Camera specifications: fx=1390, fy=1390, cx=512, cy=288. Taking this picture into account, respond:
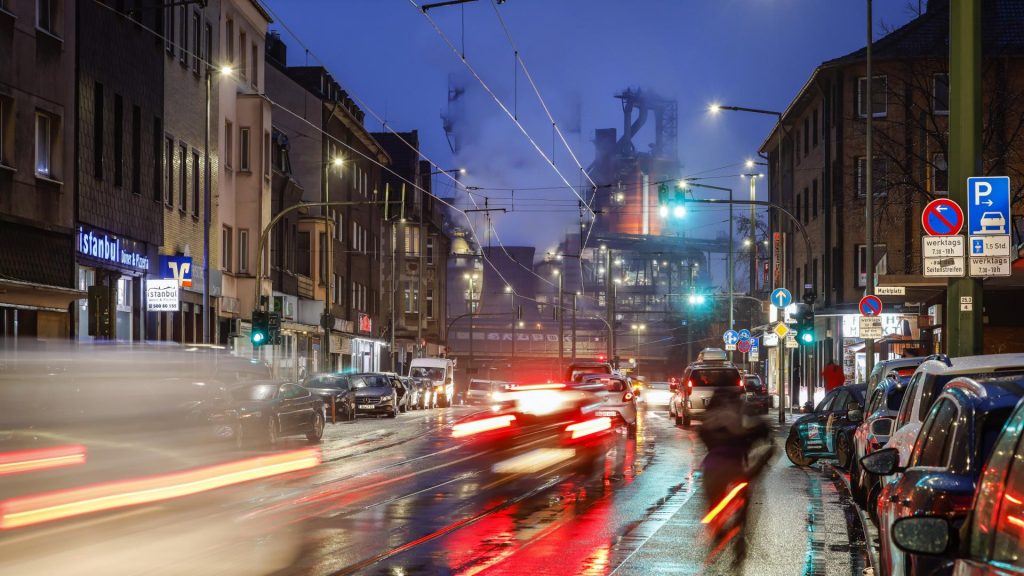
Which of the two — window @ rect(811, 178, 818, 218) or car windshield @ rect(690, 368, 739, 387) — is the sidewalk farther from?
window @ rect(811, 178, 818, 218)

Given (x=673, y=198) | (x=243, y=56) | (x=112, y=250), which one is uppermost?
(x=243, y=56)

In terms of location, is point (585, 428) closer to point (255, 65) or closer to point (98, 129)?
point (98, 129)

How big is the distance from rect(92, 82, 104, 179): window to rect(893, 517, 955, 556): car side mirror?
30.6 m

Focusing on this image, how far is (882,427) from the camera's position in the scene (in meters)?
12.4

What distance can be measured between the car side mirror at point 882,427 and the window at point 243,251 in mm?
36444

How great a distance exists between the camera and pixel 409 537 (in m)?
12.8

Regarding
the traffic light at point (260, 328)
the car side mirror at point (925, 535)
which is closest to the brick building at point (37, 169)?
the traffic light at point (260, 328)

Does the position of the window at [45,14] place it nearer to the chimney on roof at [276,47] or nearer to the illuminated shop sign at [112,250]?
the illuminated shop sign at [112,250]

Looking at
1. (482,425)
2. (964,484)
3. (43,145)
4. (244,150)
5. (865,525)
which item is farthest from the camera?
(244,150)

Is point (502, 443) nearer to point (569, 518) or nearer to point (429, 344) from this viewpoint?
point (569, 518)

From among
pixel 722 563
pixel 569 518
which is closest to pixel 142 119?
pixel 569 518

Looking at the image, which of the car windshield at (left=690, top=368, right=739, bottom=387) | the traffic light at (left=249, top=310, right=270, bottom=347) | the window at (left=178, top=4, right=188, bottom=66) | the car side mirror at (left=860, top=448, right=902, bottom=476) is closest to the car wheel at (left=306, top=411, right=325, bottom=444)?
the traffic light at (left=249, top=310, right=270, bottom=347)

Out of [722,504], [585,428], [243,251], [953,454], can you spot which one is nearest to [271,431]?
[585,428]

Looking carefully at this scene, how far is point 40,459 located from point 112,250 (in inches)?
868
